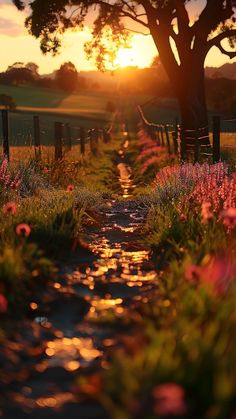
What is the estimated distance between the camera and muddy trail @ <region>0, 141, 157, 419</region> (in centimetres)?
369

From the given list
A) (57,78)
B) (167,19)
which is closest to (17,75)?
(57,78)

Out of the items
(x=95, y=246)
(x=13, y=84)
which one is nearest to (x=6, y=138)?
(x=95, y=246)

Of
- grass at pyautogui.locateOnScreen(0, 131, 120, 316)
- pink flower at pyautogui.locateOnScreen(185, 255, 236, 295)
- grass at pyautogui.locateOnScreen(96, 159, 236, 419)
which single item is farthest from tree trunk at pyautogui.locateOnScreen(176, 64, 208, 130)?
pink flower at pyautogui.locateOnScreen(185, 255, 236, 295)

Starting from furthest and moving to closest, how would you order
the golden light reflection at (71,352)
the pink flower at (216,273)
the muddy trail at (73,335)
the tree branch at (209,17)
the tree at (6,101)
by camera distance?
the tree at (6,101)
the tree branch at (209,17)
the pink flower at (216,273)
the golden light reflection at (71,352)
the muddy trail at (73,335)

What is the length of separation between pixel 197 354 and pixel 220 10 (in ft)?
72.8

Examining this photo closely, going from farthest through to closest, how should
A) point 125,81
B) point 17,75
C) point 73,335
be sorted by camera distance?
point 125,81, point 17,75, point 73,335

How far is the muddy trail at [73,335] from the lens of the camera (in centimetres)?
369

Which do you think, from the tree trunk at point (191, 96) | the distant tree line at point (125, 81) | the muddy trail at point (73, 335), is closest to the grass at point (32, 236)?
the muddy trail at point (73, 335)

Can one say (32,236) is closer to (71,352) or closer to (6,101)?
(71,352)

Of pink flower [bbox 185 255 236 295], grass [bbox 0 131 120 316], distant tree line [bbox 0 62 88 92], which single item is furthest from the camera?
distant tree line [bbox 0 62 88 92]

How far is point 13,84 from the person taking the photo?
372 feet

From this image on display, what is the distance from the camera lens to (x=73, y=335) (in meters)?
4.67

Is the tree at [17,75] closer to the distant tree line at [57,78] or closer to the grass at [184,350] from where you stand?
the distant tree line at [57,78]

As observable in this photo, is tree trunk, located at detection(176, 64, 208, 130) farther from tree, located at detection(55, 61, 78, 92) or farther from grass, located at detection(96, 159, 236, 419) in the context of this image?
tree, located at detection(55, 61, 78, 92)
